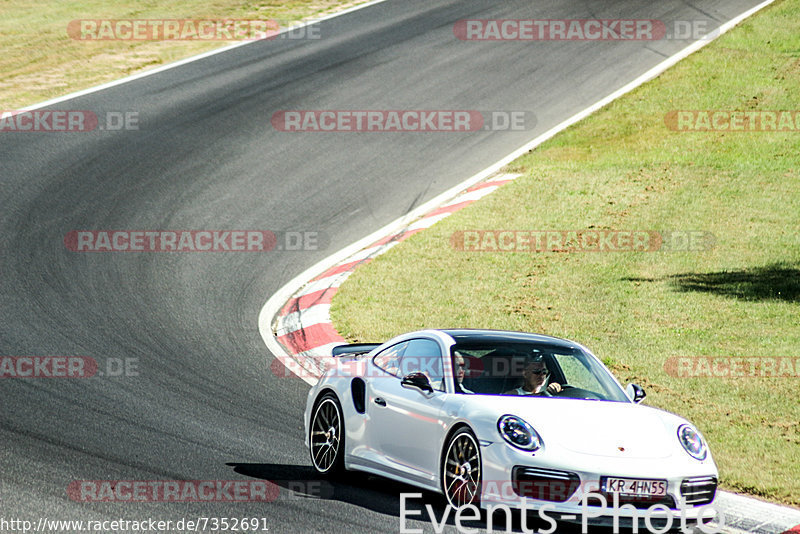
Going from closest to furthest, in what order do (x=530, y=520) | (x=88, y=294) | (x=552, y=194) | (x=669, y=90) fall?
1. (x=530, y=520)
2. (x=88, y=294)
3. (x=552, y=194)
4. (x=669, y=90)

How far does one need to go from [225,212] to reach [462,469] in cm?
1125

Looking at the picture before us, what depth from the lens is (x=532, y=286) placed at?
594 inches

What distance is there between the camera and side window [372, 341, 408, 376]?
8945mm

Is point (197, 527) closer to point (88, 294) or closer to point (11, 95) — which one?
point (88, 294)

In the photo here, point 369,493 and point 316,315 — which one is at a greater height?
point 316,315

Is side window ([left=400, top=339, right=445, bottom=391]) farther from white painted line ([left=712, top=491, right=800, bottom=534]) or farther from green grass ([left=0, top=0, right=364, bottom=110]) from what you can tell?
green grass ([left=0, top=0, right=364, bottom=110])

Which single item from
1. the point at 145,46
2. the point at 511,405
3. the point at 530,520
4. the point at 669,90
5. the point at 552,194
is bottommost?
the point at 530,520

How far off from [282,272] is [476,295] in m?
3.13

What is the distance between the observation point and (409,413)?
8383mm

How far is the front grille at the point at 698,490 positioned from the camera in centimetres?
733

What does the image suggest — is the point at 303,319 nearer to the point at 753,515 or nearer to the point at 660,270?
the point at 660,270

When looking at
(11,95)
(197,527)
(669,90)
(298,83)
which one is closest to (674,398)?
(197,527)

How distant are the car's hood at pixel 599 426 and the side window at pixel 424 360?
70 centimetres

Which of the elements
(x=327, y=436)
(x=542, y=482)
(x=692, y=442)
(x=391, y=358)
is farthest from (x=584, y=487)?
(x=327, y=436)
